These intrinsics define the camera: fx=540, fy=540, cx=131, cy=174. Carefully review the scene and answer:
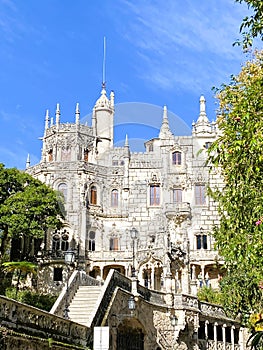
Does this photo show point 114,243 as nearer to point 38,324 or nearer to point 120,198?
point 120,198

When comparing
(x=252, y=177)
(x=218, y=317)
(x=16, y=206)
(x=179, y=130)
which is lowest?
(x=218, y=317)

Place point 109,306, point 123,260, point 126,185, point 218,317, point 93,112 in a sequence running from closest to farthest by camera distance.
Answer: point 109,306 < point 218,317 < point 123,260 < point 126,185 < point 93,112

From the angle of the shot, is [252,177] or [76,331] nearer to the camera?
[252,177]

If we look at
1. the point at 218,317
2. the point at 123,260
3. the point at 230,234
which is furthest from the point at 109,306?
the point at 123,260

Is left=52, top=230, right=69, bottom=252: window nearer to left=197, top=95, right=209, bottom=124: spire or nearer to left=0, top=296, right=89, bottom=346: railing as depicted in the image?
left=197, top=95, right=209, bottom=124: spire

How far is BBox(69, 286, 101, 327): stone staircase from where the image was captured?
2133 cm

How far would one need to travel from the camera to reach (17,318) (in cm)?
1521

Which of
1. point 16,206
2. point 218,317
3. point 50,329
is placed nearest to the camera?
point 50,329

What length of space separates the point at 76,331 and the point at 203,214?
32665 millimetres

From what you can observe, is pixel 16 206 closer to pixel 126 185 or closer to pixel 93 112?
pixel 126 185

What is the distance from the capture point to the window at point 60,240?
48.8 m

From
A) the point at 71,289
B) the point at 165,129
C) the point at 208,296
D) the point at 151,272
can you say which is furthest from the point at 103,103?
the point at 71,289

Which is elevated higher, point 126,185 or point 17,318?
point 126,185

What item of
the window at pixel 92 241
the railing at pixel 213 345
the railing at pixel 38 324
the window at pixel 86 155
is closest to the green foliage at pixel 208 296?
the railing at pixel 213 345
